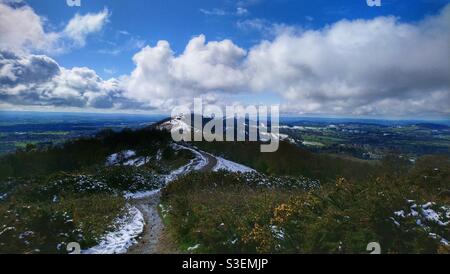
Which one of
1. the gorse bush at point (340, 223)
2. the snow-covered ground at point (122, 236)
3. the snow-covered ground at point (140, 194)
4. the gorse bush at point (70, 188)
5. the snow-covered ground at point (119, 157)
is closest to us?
the gorse bush at point (340, 223)

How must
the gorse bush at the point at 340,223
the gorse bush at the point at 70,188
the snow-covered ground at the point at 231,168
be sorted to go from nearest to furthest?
the gorse bush at the point at 340,223
the gorse bush at the point at 70,188
the snow-covered ground at the point at 231,168

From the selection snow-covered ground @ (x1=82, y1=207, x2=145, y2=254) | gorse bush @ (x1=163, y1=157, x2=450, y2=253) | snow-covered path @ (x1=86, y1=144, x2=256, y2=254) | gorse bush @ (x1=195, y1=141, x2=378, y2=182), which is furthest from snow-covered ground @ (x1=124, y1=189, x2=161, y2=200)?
gorse bush @ (x1=195, y1=141, x2=378, y2=182)

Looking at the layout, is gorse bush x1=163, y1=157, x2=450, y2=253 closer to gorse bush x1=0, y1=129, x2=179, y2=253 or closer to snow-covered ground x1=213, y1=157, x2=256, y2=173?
gorse bush x1=0, y1=129, x2=179, y2=253

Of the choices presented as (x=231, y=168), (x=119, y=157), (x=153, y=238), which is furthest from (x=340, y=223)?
(x=119, y=157)

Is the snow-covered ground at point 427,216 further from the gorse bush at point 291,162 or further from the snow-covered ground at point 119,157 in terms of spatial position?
the snow-covered ground at point 119,157

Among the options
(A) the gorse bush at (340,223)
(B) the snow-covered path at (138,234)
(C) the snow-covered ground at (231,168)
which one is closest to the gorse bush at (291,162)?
(C) the snow-covered ground at (231,168)

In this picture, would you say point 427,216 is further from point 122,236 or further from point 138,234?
point 122,236

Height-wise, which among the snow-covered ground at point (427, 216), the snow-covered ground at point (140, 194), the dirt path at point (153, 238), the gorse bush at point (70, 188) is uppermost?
the snow-covered ground at point (427, 216)

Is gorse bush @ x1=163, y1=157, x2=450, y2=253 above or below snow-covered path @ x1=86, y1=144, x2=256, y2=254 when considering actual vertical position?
above

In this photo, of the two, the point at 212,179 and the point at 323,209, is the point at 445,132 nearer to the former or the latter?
the point at 212,179
